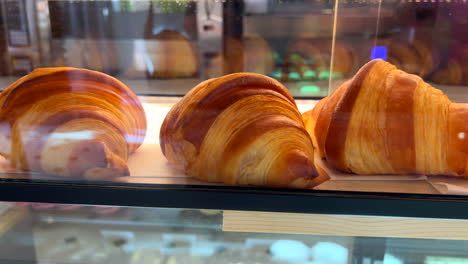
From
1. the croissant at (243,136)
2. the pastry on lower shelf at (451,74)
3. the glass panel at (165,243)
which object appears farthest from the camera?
the glass panel at (165,243)

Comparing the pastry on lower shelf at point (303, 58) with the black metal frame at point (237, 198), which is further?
the pastry on lower shelf at point (303, 58)

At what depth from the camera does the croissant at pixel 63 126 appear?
0.55 metres

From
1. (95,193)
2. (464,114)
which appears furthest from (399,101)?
(95,193)

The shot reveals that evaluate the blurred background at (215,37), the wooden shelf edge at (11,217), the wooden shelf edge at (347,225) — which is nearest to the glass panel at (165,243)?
the wooden shelf edge at (11,217)

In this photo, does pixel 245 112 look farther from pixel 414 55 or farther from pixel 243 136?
pixel 414 55

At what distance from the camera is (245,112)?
0.53 metres

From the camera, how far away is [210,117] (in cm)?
54

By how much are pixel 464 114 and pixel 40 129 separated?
670mm

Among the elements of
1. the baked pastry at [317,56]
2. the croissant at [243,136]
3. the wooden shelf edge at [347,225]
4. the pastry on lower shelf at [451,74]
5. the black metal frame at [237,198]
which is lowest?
the wooden shelf edge at [347,225]

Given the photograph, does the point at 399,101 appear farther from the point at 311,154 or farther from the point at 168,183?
the point at 168,183

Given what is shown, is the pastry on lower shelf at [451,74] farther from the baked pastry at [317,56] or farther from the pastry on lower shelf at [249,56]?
the pastry on lower shelf at [249,56]

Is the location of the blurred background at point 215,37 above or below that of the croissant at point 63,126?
above

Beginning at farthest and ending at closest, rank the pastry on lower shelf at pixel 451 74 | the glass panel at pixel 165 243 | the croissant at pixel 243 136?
the glass panel at pixel 165 243 < the pastry on lower shelf at pixel 451 74 < the croissant at pixel 243 136

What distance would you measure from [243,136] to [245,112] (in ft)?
0.13
